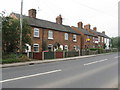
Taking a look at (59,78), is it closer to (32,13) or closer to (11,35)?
(11,35)

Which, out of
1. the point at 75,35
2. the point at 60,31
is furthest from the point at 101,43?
the point at 60,31

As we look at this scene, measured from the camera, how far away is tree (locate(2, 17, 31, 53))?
15459 millimetres

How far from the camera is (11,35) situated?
51.8 ft

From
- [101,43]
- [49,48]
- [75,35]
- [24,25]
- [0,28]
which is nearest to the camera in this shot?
[0,28]

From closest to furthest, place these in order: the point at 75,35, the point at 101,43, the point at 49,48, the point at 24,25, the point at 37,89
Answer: the point at 37,89 → the point at 24,25 → the point at 49,48 → the point at 75,35 → the point at 101,43

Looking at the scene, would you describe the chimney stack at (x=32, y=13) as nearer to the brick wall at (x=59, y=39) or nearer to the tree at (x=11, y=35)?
the brick wall at (x=59, y=39)

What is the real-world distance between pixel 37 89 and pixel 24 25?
13.7 meters

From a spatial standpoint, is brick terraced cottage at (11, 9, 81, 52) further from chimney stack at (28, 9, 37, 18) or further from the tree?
the tree

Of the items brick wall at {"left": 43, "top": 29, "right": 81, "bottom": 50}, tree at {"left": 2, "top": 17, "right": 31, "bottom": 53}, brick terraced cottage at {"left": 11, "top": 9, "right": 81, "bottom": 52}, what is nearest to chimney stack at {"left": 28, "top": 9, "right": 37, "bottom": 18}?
brick terraced cottage at {"left": 11, "top": 9, "right": 81, "bottom": 52}

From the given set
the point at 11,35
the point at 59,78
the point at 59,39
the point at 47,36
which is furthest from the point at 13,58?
the point at 59,39

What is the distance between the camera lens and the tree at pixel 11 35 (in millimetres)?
15459

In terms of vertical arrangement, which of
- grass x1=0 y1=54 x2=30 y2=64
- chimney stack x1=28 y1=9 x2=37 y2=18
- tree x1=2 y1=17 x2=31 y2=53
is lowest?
grass x1=0 y1=54 x2=30 y2=64

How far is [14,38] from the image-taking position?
52.7 feet

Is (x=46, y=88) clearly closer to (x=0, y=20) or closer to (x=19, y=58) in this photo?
(x=19, y=58)
